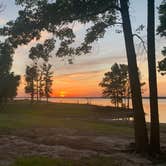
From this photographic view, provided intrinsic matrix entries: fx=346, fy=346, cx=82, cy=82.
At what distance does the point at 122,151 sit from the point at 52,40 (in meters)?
5.57

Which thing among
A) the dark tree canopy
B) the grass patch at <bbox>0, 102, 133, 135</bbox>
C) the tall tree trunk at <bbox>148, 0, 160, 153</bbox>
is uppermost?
the dark tree canopy

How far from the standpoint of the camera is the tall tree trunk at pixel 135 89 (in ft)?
44.4

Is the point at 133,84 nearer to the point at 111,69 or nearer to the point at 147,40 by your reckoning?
the point at 147,40

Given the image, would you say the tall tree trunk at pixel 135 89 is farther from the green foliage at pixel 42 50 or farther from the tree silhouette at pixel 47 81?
the tree silhouette at pixel 47 81

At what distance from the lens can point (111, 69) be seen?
279ft

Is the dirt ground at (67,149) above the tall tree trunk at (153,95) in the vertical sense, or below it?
below

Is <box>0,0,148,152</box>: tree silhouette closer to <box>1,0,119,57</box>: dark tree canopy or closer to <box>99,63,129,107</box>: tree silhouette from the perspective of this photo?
<box>1,0,119,57</box>: dark tree canopy

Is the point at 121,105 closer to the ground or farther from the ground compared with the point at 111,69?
closer to the ground

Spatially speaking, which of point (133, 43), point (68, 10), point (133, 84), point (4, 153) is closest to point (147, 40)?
point (133, 43)

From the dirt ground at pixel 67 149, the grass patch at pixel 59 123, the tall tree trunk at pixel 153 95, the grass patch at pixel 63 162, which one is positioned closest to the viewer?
the grass patch at pixel 63 162

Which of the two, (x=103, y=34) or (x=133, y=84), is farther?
(x=103, y=34)

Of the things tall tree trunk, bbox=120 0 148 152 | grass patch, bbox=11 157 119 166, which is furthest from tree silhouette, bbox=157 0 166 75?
grass patch, bbox=11 157 119 166

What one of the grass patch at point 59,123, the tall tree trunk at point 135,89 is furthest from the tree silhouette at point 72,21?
the grass patch at point 59,123

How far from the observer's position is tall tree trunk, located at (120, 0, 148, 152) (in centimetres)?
1353
